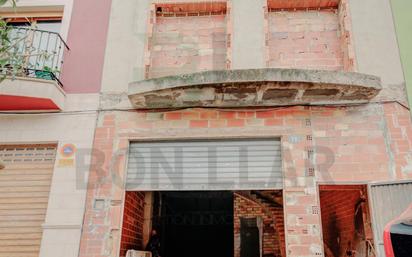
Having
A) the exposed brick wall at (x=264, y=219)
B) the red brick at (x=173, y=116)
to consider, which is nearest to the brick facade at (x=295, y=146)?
the red brick at (x=173, y=116)

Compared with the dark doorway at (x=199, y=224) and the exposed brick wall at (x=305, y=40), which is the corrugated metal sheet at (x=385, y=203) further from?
the dark doorway at (x=199, y=224)

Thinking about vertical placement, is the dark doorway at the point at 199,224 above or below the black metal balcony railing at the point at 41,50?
below

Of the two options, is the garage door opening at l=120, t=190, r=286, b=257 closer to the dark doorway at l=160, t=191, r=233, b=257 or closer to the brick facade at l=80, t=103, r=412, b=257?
the dark doorway at l=160, t=191, r=233, b=257

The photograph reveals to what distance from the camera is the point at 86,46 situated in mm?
7234

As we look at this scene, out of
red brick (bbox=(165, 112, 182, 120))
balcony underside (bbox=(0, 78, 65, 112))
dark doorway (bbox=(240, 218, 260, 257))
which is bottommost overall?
dark doorway (bbox=(240, 218, 260, 257))

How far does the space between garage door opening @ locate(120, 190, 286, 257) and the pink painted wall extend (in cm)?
233

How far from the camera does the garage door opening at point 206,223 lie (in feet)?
24.7

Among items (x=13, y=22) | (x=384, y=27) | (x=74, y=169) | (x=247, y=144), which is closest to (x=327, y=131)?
(x=247, y=144)

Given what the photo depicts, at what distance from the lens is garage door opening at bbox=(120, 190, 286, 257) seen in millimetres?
7525

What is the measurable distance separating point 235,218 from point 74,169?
4.77m

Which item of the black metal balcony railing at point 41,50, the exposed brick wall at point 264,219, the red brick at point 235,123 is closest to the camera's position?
the red brick at point 235,123

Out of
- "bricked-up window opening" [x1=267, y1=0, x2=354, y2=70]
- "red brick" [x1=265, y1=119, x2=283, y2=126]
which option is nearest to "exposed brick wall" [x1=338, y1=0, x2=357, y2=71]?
"bricked-up window opening" [x1=267, y1=0, x2=354, y2=70]

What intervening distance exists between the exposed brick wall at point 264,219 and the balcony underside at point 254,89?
3424 millimetres

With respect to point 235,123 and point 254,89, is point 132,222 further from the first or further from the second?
point 254,89
